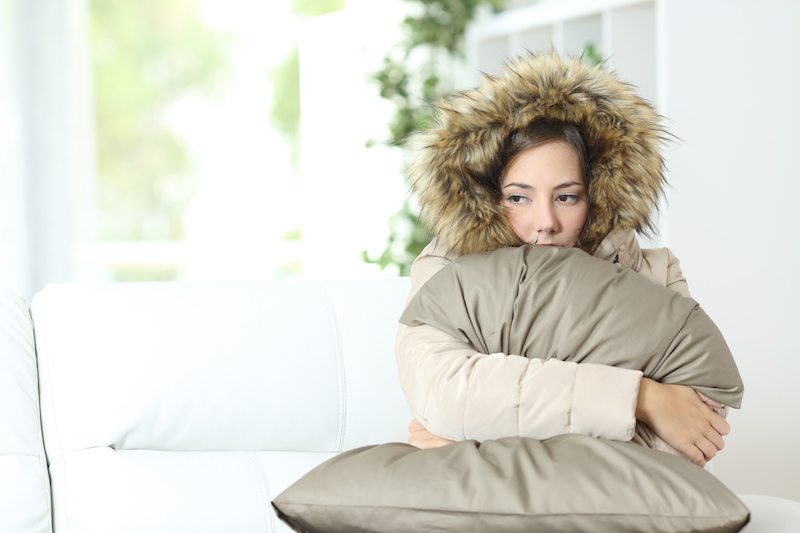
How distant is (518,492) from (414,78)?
2.78 meters

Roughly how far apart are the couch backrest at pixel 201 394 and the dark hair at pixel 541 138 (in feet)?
1.40

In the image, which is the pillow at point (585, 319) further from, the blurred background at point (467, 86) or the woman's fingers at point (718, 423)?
the blurred background at point (467, 86)

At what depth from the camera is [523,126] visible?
4.99ft

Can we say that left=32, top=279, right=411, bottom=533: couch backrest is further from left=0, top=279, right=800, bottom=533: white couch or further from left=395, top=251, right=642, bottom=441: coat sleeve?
left=395, top=251, right=642, bottom=441: coat sleeve

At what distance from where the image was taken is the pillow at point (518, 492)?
1124 mm

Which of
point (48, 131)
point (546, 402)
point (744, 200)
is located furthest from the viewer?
point (48, 131)

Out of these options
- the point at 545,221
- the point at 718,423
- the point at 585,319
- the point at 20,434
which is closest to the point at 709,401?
the point at 718,423

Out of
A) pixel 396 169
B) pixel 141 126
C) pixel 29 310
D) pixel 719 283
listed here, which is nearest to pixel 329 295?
pixel 29 310

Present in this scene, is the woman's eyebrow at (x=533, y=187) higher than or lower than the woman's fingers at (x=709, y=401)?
higher

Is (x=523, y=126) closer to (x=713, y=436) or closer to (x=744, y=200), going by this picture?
(x=713, y=436)

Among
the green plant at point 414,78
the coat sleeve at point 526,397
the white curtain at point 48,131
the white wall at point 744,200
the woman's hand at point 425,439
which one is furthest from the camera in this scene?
the white curtain at point 48,131

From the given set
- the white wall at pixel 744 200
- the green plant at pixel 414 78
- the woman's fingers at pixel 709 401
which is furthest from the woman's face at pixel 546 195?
the green plant at pixel 414 78

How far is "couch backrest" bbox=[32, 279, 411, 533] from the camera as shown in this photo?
5.12ft

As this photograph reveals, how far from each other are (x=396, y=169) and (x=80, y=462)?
233cm
